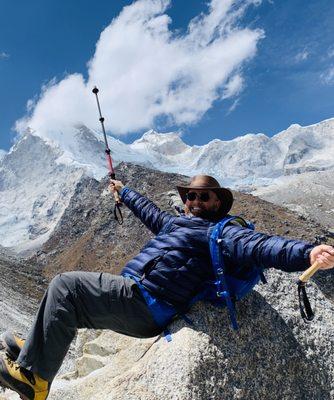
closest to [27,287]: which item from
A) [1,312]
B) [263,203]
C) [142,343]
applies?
[1,312]

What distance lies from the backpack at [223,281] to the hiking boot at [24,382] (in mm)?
2249

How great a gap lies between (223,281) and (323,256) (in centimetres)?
167

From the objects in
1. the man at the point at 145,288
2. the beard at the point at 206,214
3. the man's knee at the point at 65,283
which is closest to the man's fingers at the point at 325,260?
the man at the point at 145,288

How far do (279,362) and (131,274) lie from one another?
2.48 meters

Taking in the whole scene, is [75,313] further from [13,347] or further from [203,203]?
[203,203]

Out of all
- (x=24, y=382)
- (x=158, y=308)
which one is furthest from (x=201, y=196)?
(x=24, y=382)

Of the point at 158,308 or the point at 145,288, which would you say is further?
the point at 158,308

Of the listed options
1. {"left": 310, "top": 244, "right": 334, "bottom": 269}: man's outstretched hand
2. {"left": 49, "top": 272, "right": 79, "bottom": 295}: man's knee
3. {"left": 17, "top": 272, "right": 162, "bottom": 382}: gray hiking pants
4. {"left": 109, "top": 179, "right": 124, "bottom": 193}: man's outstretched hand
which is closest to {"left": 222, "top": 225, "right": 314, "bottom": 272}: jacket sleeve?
{"left": 310, "top": 244, "right": 334, "bottom": 269}: man's outstretched hand

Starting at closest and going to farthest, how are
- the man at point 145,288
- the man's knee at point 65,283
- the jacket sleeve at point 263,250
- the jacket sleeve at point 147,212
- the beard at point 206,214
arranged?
the jacket sleeve at point 263,250 → the man at point 145,288 → the man's knee at point 65,283 → the beard at point 206,214 → the jacket sleeve at point 147,212

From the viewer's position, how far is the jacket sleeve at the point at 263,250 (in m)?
5.73

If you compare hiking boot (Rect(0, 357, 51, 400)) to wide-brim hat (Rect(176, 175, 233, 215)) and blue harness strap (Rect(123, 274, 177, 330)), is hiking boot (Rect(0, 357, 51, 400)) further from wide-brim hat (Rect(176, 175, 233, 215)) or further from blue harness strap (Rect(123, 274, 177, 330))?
wide-brim hat (Rect(176, 175, 233, 215))

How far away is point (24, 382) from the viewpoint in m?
6.38

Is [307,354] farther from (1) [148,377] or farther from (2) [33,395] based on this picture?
(2) [33,395]

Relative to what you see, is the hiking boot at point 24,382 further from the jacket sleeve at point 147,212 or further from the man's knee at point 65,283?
the jacket sleeve at point 147,212
